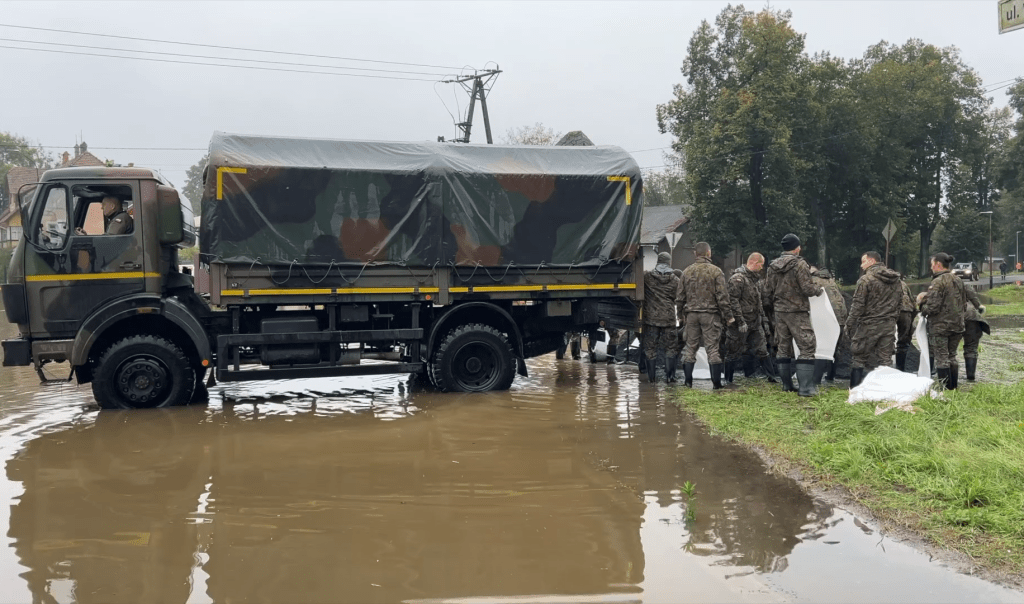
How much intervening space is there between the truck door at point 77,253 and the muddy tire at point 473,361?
3.67 metres

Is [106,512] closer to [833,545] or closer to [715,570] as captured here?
[715,570]

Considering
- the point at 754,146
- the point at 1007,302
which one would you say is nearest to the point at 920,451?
the point at 1007,302

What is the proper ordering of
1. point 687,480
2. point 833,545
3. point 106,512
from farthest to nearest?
point 687,480
point 106,512
point 833,545

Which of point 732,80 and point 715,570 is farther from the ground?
point 732,80

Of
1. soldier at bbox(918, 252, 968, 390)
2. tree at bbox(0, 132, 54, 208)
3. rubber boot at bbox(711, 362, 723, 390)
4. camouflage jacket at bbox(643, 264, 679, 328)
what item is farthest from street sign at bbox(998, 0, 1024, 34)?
tree at bbox(0, 132, 54, 208)

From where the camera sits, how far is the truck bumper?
9414mm

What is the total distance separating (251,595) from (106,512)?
2.03 meters

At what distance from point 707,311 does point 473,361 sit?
3037 mm

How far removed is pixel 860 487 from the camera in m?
6.15

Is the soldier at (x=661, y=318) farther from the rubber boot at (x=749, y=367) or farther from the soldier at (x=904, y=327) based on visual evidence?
the soldier at (x=904, y=327)

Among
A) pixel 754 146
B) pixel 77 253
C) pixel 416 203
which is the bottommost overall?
pixel 77 253

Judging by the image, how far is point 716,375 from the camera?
35.3ft

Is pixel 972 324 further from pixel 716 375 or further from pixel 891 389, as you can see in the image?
pixel 716 375

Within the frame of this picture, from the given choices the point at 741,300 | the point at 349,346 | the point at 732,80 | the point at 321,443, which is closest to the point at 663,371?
the point at 741,300
